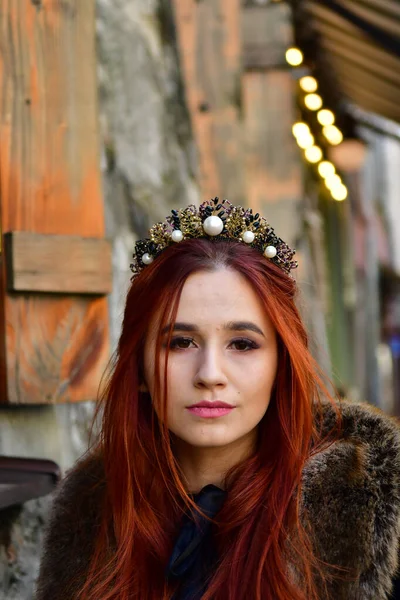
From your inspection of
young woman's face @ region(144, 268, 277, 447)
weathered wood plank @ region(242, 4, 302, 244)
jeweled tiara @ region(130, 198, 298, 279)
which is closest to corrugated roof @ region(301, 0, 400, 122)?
weathered wood plank @ region(242, 4, 302, 244)

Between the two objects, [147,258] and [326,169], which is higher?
[326,169]

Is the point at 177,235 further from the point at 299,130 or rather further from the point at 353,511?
the point at 299,130

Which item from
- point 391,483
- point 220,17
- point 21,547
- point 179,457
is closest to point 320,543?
point 391,483

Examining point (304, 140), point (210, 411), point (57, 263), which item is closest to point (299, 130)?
point (304, 140)

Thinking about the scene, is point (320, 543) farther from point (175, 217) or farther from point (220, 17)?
point (220, 17)

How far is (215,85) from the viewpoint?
5012 mm

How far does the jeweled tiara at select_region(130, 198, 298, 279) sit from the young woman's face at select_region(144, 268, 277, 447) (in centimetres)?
14

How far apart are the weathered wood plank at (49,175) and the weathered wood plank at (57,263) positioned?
0.05m

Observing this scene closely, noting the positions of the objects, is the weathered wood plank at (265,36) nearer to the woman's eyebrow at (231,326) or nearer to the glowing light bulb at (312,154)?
the glowing light bulb at (312,154)

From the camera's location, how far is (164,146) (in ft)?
13.6

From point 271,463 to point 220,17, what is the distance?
347cm

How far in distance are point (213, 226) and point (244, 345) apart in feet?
1.05

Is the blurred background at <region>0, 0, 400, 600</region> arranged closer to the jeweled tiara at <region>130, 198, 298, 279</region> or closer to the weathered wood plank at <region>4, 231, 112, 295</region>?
the weathered wood plank at <region>4, 231, 112, 295</region>

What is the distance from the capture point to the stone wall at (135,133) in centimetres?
378
